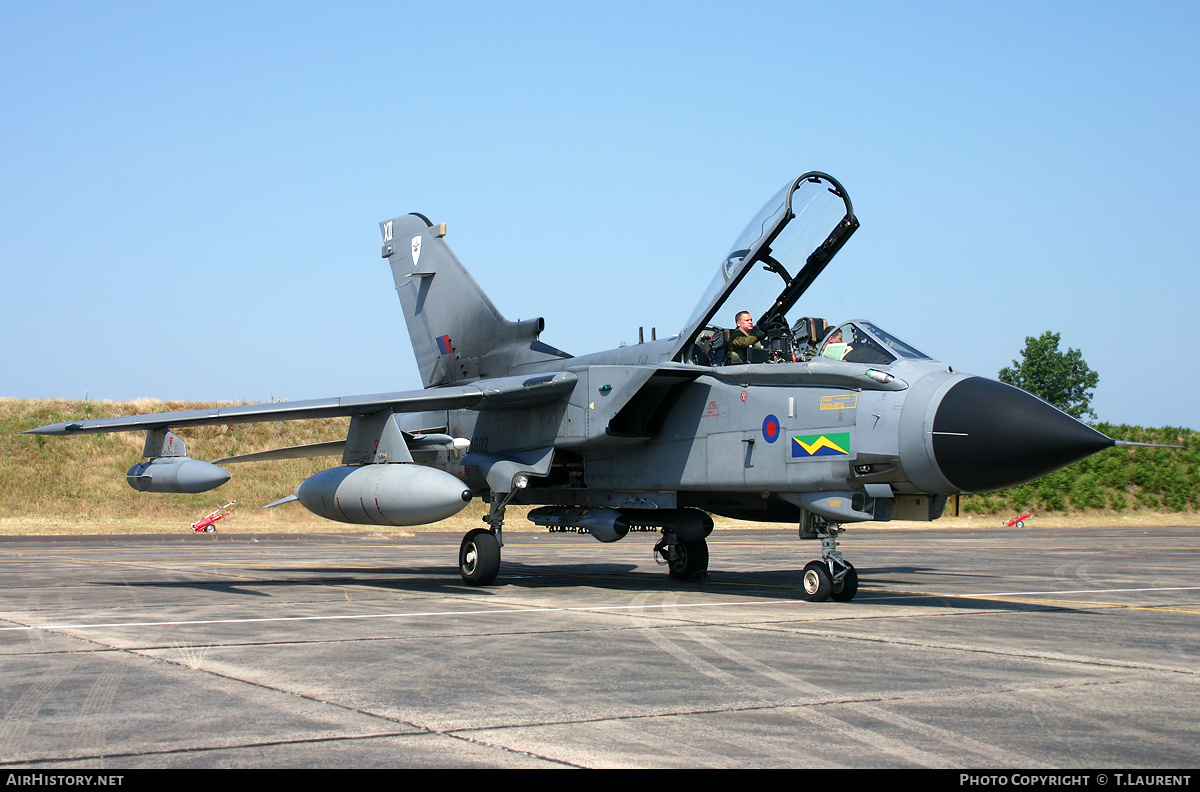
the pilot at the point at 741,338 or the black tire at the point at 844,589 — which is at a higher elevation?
the pilot at the point at 741,338

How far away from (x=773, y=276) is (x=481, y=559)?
4.82 meters

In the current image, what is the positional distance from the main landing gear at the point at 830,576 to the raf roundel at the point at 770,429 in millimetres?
947

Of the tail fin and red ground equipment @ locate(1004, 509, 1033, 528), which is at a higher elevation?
the tail fin

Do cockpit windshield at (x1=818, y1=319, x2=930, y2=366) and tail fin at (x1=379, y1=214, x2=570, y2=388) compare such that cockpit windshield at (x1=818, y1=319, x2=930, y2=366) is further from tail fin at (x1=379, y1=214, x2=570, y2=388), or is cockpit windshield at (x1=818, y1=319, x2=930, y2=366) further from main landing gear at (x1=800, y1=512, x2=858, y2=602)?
tail fin at (x1=379, y1=214, x2=570, y2=388)

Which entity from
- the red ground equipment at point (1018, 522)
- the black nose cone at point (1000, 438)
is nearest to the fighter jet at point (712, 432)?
the black nose cone at point (1000, 438)

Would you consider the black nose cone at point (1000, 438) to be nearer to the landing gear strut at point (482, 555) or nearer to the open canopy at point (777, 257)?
the open canopy at point (777, 257)

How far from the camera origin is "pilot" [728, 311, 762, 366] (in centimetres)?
1118

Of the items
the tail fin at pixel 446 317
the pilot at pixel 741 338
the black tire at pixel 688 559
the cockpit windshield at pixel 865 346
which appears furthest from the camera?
the tail fin at pixel 446 317

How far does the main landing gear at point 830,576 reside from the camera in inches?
397

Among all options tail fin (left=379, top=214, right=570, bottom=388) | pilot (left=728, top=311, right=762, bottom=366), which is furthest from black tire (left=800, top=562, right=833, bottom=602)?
tail fin (left=379, top=214, right=570, bottom=388)

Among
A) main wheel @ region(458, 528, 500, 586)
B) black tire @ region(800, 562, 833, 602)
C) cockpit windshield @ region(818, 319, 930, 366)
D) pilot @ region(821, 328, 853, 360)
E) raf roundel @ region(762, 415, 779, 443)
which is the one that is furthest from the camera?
main wheel @ region(458, 528, 500, 586)

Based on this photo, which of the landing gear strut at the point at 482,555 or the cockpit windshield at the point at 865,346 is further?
the landing gear strut at the point at 482,555

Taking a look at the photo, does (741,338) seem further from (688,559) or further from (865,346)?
(688,559)

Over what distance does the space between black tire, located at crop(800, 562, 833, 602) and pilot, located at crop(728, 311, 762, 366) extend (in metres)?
2.39
